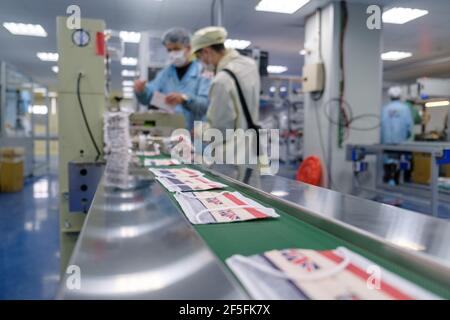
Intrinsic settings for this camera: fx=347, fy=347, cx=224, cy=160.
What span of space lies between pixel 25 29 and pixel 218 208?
7155 mm

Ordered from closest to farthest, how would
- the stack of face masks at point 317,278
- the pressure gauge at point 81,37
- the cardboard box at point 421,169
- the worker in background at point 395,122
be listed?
the stack of face masks at point 317,278
the pressure gauge at point 81,37
the worker in background at point 395,122
the cardboard box at point 421,169

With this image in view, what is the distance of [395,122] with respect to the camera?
547cm

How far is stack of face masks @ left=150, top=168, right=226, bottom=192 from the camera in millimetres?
1253

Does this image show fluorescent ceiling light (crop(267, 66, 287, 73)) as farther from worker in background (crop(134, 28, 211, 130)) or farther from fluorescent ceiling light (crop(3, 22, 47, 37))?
worker in background (crop(134, 28, 211, 130))

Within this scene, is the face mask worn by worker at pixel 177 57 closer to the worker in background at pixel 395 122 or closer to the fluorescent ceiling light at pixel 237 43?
the worker in background at pixel 395 122

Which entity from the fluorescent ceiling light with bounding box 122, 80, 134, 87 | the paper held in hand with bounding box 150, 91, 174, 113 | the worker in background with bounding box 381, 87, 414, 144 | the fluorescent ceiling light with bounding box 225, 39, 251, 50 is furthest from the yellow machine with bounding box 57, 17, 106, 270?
the fluorescent ceiling light with bounding box 122, 80, 134, 87

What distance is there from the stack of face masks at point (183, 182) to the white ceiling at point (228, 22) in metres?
1.54

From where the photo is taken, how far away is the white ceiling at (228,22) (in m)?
4.77

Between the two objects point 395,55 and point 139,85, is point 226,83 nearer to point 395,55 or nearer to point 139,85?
point 139,85

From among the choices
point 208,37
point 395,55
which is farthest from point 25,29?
point 395,55

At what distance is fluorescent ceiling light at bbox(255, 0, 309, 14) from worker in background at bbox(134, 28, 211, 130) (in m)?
2.35

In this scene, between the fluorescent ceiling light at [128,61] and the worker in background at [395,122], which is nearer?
the worker in background at [395,122]

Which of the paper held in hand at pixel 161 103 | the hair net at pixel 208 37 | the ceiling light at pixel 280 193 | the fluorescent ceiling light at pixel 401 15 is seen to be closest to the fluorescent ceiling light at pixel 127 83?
the fluorescent ceiling light at pixel 401 15

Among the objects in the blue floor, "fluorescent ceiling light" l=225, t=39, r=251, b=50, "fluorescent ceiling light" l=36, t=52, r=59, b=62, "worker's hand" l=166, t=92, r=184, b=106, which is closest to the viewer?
the blue floor
